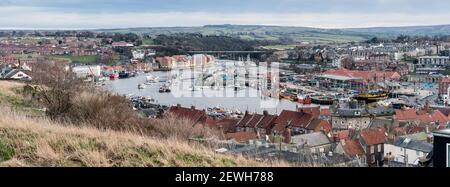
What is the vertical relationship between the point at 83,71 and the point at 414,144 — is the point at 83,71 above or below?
above

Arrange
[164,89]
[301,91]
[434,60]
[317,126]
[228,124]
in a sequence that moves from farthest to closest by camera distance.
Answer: [434,60], [301,91], [164,89], [317,126], [228,124]

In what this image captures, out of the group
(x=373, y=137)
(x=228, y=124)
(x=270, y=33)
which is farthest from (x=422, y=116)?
(x=270, y=33)

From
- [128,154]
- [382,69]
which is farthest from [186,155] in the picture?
[382,69]

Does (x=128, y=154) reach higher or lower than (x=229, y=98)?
higher

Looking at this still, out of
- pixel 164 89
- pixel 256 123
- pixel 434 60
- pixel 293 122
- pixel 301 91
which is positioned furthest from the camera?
pixel 434 60

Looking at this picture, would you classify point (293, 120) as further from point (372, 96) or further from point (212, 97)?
point (372, 96)

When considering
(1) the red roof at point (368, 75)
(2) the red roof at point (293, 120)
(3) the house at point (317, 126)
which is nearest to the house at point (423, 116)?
(3) the house at point (317, 126)
